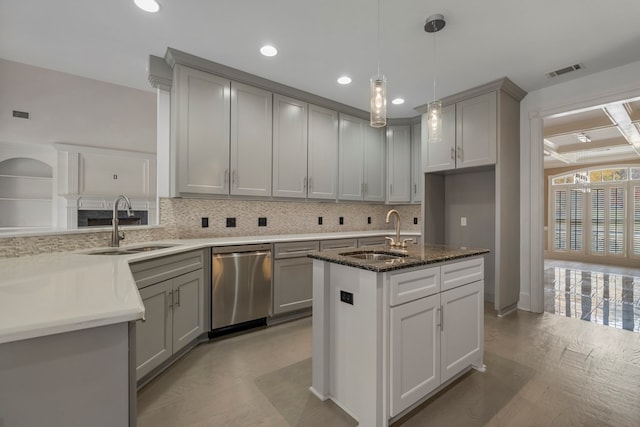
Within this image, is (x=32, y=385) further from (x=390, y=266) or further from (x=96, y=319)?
(x=390, y=266)

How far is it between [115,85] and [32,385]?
4.26 meters

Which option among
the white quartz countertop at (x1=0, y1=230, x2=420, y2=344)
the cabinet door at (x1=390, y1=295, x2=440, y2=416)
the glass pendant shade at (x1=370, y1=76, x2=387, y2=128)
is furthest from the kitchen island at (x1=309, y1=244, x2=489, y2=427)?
the white quartz countertop at (x1=0, y1=230, x2=420, y2=344)

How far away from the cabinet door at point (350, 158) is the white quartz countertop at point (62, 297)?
310 centimetres

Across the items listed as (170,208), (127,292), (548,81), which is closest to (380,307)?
(127,292)

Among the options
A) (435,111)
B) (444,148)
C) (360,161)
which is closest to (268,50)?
(435,111)

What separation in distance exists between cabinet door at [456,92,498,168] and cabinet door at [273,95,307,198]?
6.60ft

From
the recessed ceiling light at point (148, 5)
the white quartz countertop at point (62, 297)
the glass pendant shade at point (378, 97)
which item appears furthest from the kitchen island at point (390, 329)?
the recessed ceiling light at point (148, 5)

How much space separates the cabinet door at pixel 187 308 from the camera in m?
2.26

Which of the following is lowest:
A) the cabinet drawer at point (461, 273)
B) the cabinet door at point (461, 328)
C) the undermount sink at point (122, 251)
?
the cabinet door at point (461, 328)

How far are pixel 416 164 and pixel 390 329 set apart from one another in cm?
361

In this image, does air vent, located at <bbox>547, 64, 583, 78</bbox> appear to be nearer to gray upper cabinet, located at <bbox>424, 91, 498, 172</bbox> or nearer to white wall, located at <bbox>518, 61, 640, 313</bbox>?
white wall, located at <bbox>518, 61, 640, 313</bbox>

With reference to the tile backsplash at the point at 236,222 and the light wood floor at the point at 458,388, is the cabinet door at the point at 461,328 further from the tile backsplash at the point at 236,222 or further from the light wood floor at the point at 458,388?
the tile backsplash at the point at 236,222

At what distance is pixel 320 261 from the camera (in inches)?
74.2

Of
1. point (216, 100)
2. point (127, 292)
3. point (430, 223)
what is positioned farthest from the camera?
point (430, 223)
